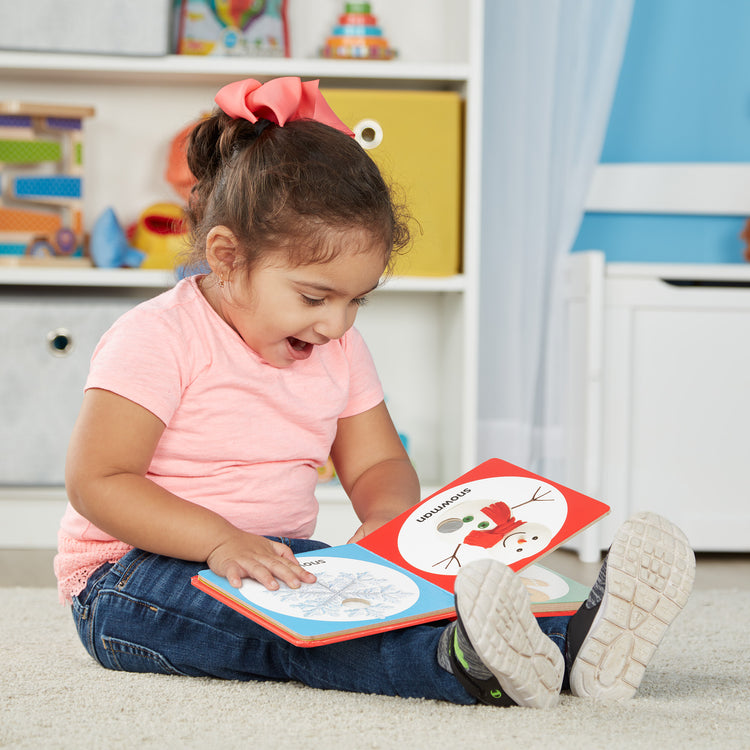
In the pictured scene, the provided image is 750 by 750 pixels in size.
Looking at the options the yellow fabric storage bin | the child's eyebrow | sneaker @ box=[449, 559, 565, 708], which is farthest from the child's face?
the yellow fabric storage bin

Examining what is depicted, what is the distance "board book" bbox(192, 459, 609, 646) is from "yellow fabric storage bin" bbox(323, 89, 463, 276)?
76 centimetres

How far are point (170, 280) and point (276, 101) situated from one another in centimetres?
72

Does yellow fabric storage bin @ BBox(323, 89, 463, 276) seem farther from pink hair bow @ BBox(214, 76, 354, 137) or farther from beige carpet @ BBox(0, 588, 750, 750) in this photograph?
beige carpet @ BBox(0, 588, 750, 750)

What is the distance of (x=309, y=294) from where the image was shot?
2.75ft

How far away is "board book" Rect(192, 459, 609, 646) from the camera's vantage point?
2.34ft

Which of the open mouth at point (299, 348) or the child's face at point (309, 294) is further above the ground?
the child's face at point (309, 294)

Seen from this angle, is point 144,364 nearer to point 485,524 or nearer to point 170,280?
point 485,524

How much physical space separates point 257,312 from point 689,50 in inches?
57.7

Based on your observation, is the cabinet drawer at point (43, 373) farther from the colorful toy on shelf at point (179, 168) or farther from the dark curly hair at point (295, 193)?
the dark curly hair at point (295, 193)

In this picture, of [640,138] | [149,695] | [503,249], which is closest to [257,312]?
[149,695]

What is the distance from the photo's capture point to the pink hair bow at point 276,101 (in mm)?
893

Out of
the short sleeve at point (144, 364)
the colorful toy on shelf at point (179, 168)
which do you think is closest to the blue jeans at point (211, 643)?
the short sleeve at point (144, 364)

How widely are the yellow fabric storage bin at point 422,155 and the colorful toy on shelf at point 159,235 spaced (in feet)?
1.11

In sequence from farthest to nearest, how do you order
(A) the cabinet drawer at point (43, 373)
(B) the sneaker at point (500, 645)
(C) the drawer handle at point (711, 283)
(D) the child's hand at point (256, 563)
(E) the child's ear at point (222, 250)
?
(C) the drawer handle at point (711, 283) → (A) the cabinet drawer at point (43, 373) → (E) the child's ear at point (222, 250) → (D) the child's hand at point (256, 563) → (B) the sneaker at point (500, 645)
